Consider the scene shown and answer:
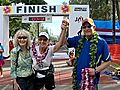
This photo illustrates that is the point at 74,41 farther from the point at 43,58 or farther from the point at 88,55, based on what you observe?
the point at 43,58

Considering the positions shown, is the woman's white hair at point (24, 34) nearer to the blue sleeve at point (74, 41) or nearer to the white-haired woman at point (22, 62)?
the white-haired woman at point (22, 62)

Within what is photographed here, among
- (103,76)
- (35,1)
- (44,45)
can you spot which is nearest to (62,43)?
(44,45)

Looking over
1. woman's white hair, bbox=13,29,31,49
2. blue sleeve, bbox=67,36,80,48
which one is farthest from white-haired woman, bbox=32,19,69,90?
blue sleeve, bbox=67,36,80,48

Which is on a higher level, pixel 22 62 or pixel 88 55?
pixel 88 55

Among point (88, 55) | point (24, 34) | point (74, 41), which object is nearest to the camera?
point (88, 55)

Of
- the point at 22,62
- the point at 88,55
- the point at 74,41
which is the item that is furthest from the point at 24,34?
the point at 88,55

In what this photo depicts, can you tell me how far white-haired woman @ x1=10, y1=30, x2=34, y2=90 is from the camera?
556 centimetres

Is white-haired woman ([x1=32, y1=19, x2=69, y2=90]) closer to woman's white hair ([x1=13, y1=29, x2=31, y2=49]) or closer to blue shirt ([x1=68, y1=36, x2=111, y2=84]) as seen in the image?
woman's white hair ([x1=13, y1=29, x2=31, y2=49])

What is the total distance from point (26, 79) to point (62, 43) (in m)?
0.75

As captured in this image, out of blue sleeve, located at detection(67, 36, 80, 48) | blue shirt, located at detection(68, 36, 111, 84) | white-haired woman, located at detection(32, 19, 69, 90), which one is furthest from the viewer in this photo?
white-haired woman, located at detection(32, 19, 69, 90)

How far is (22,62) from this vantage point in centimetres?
558

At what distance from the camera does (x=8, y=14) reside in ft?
75.6

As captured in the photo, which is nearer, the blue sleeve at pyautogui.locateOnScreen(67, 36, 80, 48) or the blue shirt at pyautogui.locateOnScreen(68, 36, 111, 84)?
the blue shirt at pyautogui.locateOnScreen(68, 36, 111, 84)

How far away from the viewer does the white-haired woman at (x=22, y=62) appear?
5.56 m
